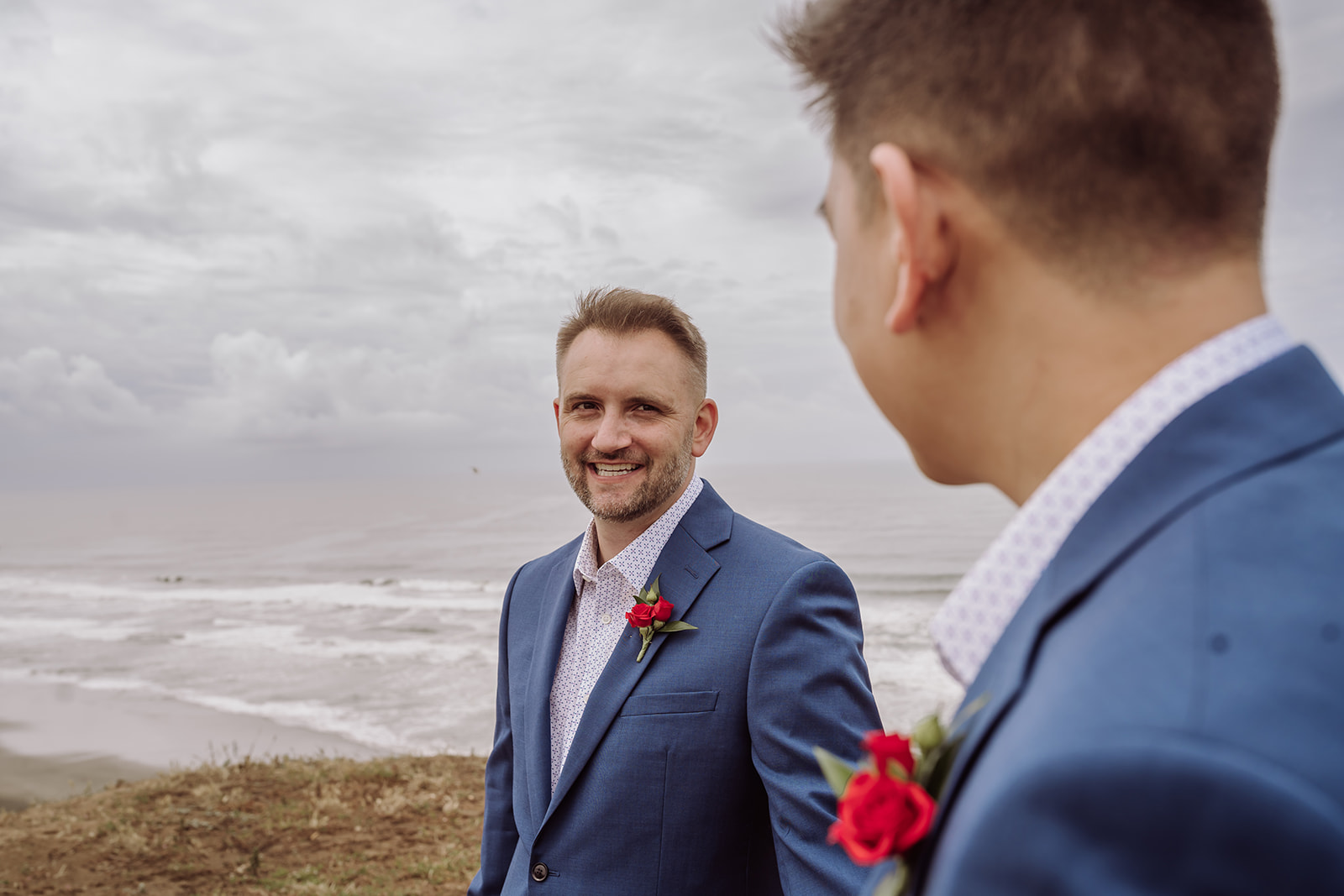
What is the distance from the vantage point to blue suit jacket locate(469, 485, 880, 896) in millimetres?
2896

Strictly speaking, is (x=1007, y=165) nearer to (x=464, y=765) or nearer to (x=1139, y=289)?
(x=1139, y=289)

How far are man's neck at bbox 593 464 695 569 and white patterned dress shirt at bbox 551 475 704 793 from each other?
0.07 ft

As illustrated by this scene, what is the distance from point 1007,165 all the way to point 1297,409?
408mm

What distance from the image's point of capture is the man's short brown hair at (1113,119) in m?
1.01

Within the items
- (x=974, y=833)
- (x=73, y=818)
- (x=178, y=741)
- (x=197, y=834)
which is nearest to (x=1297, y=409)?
(x=974, y=833)

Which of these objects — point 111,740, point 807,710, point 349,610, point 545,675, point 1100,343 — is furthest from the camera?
point 349,610

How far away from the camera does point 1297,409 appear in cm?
93

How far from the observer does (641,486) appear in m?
3.71

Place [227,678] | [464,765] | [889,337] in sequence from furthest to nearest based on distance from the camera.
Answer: [227,678] → [464,765] → [889,337]

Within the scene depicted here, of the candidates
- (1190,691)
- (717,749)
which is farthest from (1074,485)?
(717,749)

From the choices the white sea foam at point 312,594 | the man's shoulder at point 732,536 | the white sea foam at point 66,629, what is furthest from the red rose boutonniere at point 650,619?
the white sea foam at point 312,594

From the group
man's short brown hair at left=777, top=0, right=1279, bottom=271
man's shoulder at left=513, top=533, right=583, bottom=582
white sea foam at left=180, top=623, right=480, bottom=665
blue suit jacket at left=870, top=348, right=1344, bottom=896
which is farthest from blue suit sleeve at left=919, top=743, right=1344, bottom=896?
white sea foam at left=180, top=623, right=480, bottom=665

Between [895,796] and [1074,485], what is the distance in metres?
0.42

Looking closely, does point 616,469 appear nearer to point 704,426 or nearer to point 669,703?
point 704,426
